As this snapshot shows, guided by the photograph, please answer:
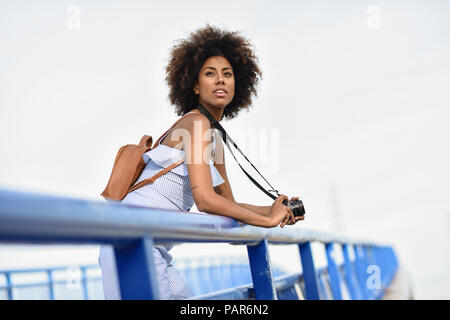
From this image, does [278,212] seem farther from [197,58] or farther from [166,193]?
[197,58]

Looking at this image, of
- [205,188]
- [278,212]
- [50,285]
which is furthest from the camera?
[50,285]

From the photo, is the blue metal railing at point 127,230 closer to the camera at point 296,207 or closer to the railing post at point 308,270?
the camera at point 296,207

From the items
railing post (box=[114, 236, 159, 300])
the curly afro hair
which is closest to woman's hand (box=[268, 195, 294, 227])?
the curly afro hair

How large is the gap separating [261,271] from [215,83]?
4.31ft

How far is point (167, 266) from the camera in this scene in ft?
8.68

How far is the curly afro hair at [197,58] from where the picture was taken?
3613 mm

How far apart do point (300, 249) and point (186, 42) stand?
146cm

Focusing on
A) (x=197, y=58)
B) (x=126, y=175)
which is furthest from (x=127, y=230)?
(x=197, y=58)

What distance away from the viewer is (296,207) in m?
2.97

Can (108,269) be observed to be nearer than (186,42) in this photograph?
Yes

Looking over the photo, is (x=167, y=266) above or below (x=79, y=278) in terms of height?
above
